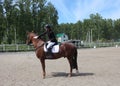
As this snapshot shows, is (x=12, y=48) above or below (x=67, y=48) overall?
below

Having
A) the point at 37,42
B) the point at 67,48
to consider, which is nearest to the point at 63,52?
the point at 67,48

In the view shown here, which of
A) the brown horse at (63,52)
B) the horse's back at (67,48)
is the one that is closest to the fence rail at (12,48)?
the brown horse at (63,52)

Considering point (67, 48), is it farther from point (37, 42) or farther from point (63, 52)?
point (37, 42)

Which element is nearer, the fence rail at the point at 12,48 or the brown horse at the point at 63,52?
the brown horse at the point at 63,52

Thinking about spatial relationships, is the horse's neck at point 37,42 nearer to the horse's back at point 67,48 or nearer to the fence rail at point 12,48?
the horse's back at point 67,48

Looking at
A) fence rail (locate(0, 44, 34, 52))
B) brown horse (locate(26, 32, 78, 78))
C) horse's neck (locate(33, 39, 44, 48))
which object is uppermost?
horse's neck (locate(33, 39, 44, 48))

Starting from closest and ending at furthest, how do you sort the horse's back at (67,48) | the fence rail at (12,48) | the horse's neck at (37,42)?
the horse's back at (67,48) < the horse's neck at (37,42) < the fence rail at (12,48)

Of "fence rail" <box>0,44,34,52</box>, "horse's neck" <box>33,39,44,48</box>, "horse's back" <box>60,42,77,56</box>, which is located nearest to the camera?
"horse's back" <box>60,42,77,56</box>

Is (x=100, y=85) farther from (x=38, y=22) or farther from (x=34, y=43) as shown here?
(x=38, y=22)

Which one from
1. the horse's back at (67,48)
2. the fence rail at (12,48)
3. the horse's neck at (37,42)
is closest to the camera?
the horse's back at (67,48)

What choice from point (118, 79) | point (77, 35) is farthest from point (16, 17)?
point (77, 35)

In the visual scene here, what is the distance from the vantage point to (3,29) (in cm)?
6669

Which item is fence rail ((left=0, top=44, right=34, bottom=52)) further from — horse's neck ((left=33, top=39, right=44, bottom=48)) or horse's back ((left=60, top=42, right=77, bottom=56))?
horse's back ((left=60, top=42, right=77, bottom=56))

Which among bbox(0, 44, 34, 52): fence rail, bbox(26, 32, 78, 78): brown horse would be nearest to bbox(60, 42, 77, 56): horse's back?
bbox(26, 32, 78, 78): brown horse
